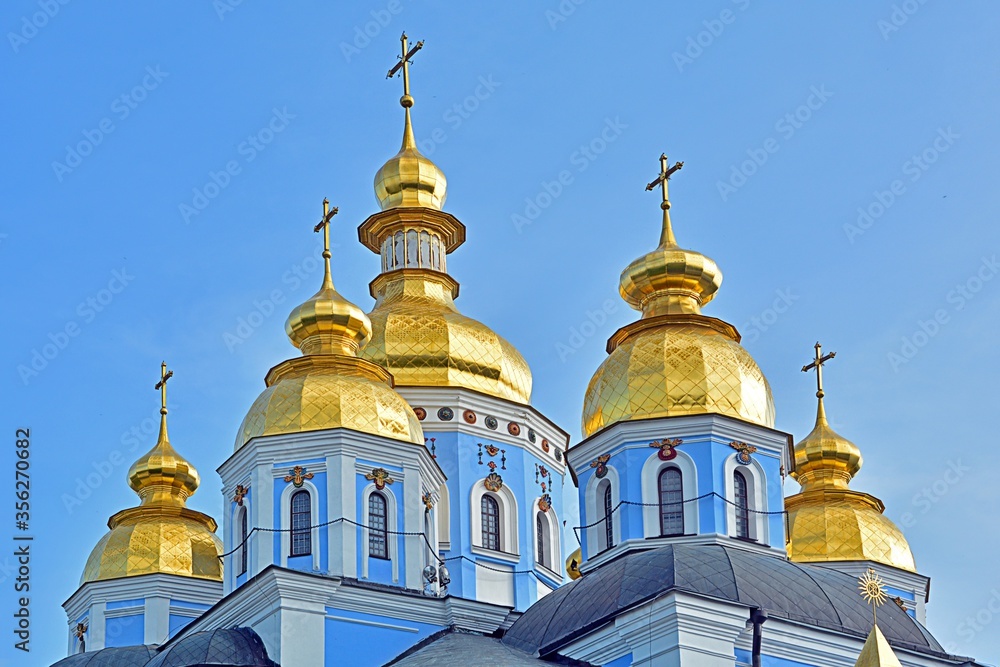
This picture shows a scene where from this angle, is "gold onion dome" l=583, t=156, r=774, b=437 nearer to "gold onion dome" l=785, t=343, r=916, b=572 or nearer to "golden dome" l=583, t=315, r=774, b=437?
"golden dome" l=583, t=315, r=774, b=437

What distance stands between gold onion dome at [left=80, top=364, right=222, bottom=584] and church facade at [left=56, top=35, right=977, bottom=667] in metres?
0.04

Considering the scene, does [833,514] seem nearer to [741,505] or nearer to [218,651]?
[741,505]

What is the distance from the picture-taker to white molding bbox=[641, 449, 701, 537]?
1101 inches

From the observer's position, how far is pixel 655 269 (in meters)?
30.2

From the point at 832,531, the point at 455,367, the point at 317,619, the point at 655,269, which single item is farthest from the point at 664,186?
the point at 317,619

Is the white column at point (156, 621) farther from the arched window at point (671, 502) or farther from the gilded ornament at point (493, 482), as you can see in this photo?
the arched window at point (671, 502)

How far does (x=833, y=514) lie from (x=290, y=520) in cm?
1042

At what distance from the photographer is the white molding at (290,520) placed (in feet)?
89.7

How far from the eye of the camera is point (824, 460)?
34906 mm

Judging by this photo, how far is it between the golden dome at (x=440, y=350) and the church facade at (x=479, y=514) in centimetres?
4

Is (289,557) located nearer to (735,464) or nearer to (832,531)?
(735,464)

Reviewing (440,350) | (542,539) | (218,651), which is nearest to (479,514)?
(542,539)

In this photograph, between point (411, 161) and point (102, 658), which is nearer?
point (102, 658)

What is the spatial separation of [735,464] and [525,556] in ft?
14.0
